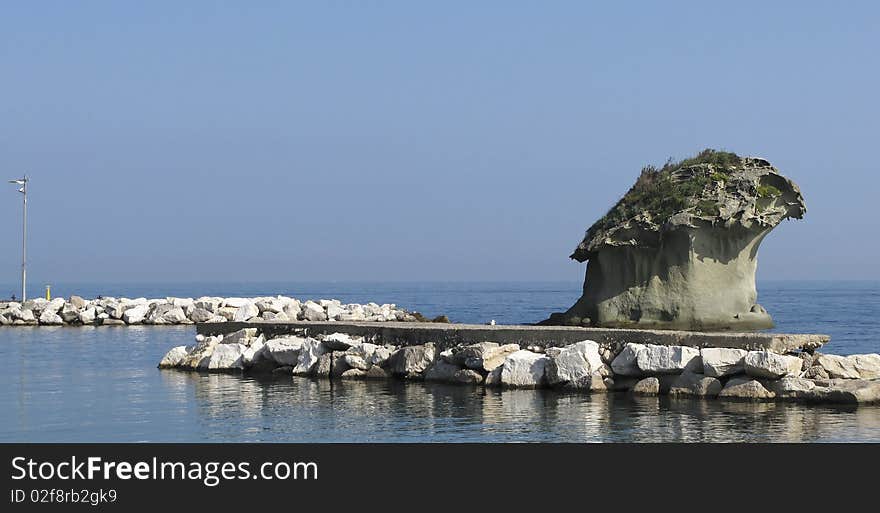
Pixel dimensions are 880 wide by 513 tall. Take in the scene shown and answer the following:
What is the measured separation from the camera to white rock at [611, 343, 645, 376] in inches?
769

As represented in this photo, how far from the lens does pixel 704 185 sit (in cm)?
3438

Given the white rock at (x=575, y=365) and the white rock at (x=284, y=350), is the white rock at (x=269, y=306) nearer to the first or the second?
the white rock at (x=284, y=350)

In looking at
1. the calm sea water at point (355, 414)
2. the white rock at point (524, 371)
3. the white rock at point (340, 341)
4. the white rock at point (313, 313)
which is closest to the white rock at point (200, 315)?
the white rock at point (313, 313)

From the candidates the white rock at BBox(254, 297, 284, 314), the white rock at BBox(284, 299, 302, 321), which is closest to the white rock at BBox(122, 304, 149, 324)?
the white rock at BBox(254, 297, 284, 314)

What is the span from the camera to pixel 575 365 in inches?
785

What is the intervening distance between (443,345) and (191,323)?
25965mm

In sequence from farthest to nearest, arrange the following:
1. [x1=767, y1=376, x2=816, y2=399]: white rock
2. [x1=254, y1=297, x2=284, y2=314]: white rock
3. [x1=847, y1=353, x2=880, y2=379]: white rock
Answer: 1. [x1=254, y1=297, x2=284, y2=314]: white rock
2. [x1=847, y1=353, x2=880, y2=379]: white rock
3. [x1=767, y1=376, x2=816, y2=399]: white rock

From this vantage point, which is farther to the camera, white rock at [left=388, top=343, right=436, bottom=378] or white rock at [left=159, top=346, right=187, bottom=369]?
white rock at [left=159, top=346, right=187, bottom=369]

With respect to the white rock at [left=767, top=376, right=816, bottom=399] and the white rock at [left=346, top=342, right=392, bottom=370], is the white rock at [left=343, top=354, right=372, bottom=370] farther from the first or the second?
the white rock at [left=767, top=376, right=816, bottom=399]

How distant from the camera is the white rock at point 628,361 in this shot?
19531 millimetres

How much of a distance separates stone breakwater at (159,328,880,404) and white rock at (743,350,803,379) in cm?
2

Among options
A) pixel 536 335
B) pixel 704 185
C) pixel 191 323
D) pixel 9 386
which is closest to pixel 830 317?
pixel 704 185

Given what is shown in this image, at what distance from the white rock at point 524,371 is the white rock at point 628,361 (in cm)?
134
